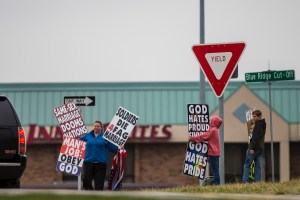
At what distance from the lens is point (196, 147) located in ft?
56.2

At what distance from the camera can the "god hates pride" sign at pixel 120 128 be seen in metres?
17.9

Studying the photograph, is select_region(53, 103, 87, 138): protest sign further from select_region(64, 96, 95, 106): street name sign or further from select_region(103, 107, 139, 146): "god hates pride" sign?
select_region(103, 107, 139, 146): "god hates pride" sign

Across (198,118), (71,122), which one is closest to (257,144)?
(198,118)

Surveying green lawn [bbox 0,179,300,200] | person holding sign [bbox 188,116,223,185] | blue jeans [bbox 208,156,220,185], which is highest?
person holding sign [bbox 188,116,223,185]

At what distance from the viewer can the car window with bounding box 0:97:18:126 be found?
14055mm

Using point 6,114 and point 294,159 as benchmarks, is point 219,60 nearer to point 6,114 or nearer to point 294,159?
point 6,114

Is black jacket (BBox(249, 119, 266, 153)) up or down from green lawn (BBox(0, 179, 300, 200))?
up

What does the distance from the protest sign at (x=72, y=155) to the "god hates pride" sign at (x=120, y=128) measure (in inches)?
42.1

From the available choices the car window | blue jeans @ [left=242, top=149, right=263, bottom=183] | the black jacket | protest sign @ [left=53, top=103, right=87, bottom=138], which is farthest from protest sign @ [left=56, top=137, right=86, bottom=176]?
the car window

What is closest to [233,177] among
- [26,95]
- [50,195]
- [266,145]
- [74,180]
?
[266,145]

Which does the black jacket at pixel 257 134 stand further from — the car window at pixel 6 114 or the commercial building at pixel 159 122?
the commercial building at pixel 159 122

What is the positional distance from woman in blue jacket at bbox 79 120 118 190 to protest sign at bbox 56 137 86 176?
5.29 ft

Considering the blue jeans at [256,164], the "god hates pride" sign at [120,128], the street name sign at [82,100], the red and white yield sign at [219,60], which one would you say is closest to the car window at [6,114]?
the red and white yield sign at [219,60]

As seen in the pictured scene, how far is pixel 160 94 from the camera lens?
41.6 m
